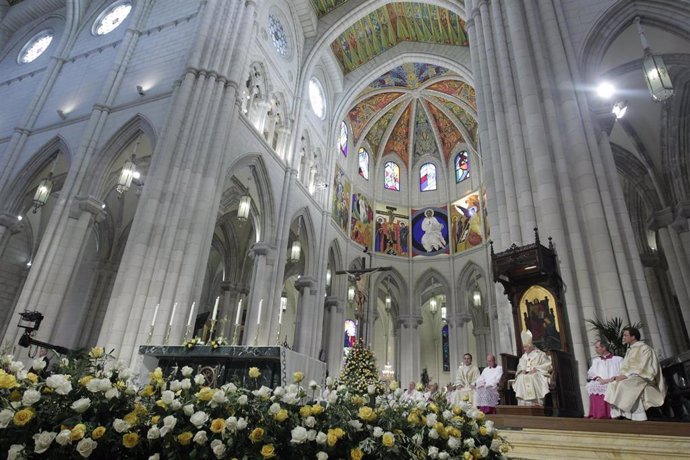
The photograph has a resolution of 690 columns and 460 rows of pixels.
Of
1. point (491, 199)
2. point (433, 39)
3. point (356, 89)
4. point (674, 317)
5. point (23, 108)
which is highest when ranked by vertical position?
point (433, 39)

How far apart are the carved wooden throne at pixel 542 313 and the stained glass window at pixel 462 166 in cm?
1543

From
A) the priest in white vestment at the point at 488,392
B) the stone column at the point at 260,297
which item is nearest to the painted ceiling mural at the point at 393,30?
the stone column at the point at 260,297

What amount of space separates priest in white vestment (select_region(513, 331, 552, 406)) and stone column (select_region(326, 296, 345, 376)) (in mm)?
12047

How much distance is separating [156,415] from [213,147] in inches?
391

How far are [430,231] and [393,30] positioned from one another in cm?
1017

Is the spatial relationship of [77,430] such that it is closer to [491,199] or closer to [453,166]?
[491,199]

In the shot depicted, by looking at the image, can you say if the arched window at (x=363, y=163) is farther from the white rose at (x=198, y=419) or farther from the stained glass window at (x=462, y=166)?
the white rose at (x=198, y=419)

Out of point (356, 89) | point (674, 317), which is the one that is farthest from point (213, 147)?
point (674, 317)

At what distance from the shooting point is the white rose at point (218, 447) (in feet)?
5.00

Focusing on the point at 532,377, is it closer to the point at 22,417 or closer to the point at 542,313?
the point at 542,313

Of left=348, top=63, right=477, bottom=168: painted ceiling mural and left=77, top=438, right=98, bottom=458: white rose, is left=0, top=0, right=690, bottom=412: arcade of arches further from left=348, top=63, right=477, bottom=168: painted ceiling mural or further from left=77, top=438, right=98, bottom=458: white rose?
left=77, top=438, right=98, bottom=458: white rose

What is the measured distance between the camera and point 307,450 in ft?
5.41

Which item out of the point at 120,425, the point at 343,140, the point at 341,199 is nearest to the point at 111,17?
the point at 343,140

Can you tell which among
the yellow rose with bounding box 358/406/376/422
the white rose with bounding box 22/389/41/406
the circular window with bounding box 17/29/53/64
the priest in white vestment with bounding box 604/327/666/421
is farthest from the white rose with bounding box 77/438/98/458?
the circular window with bounding box 17/29/53/64
